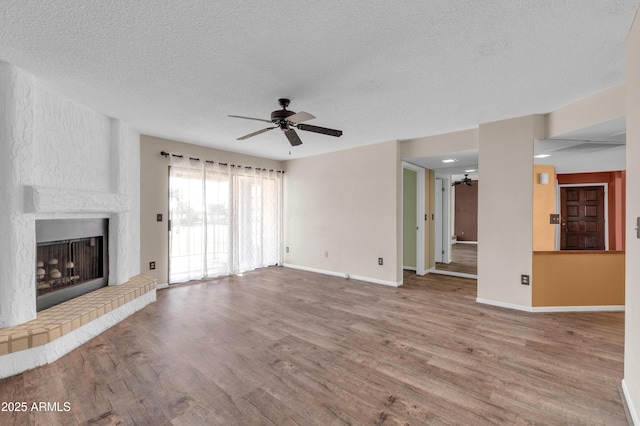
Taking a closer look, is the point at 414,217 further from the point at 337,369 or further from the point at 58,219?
the point at 58,219

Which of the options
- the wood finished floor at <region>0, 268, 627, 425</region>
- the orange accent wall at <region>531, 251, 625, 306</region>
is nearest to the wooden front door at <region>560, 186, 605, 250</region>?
the orange accent wall at <region>531, 251, 625, 306</region>

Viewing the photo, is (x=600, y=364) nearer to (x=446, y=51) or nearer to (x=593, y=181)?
(x=446, y=51)

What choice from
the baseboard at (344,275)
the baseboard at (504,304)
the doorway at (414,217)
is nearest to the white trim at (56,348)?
the baseboard at (344,275)

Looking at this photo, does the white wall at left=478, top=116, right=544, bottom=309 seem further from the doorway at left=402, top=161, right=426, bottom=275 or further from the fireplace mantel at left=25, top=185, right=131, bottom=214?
the fireplace mantel at left=25, top=185, right=131, bottom=214

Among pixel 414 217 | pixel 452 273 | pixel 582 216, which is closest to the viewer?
pixel 582 216

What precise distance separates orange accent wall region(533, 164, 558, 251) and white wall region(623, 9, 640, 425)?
181 centimetres

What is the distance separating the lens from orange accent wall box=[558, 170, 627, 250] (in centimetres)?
450

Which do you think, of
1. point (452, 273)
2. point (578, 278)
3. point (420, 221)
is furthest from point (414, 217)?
point (578, 278)

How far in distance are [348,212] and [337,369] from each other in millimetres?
3399

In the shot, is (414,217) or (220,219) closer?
(220,219)

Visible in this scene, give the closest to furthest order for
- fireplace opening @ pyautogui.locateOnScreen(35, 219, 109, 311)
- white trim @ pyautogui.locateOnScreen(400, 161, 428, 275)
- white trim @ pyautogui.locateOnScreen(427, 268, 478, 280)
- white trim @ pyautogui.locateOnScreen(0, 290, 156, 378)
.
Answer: white trim @ pyautogui.locateOnScreen(0, 290, 156, 378) < fireplace opening @ pyautogui.locateOnScreen(35, 219, 109, 311) < white trim @ pyautogui.locateOnScreen(427, 268, 478, 280) < white trim @ pyautogui.locateOnScreen(400, 161, 428, 275)

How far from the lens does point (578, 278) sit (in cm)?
355

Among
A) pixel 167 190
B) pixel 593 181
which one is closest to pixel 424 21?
pixel 167 190

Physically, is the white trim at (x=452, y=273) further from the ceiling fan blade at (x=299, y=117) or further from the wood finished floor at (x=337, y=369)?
the ceiling fan blade at (x=299, y=117)
